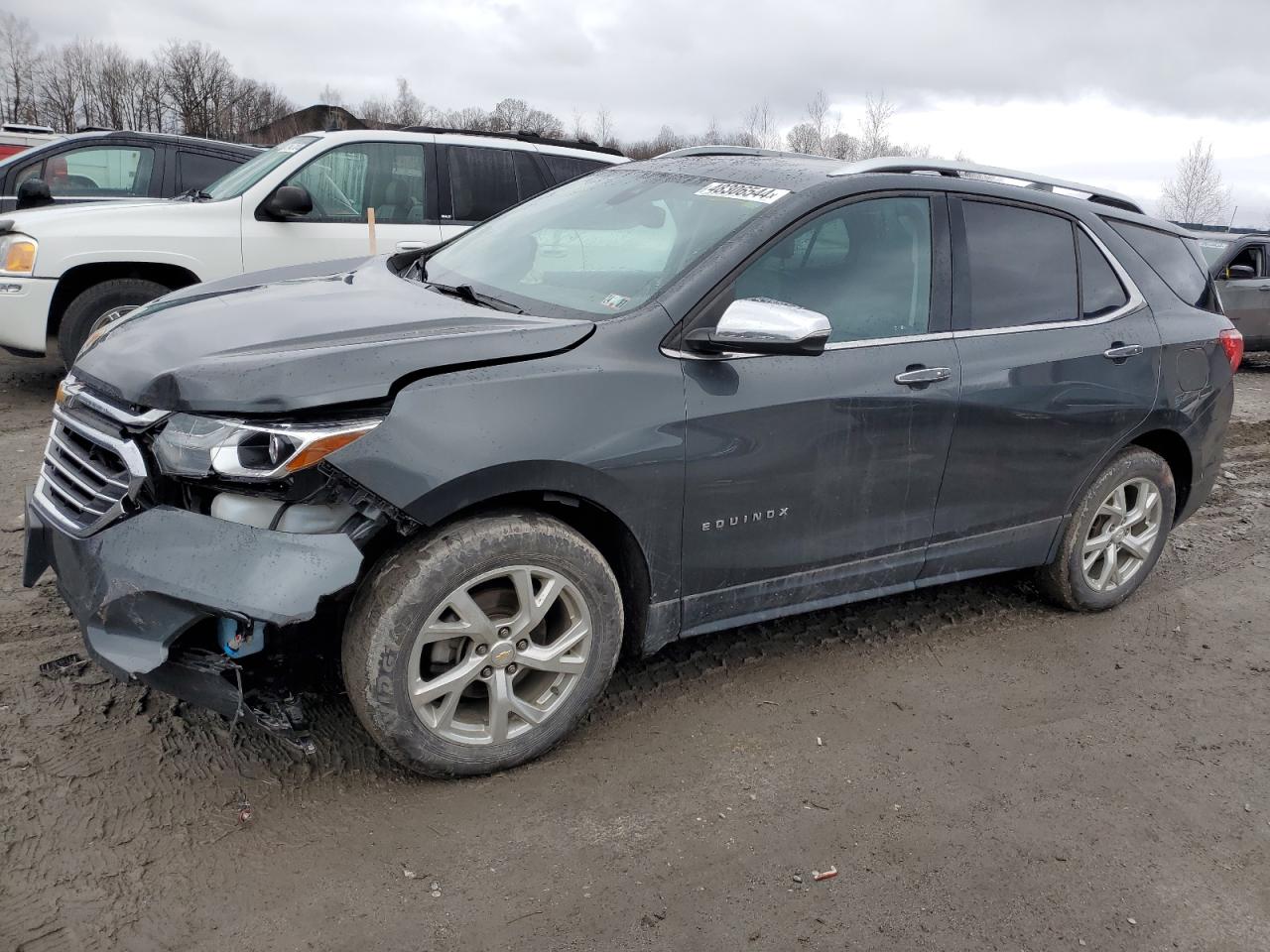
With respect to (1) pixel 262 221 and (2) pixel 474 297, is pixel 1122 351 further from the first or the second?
(1) pixel 262 221

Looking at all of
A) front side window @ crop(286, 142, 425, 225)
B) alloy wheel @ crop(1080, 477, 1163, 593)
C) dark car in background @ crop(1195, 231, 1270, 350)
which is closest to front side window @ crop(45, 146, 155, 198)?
front side window @ crop(286, 142, 425, 225)

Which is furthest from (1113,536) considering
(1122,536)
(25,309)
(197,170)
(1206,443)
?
(197,170)

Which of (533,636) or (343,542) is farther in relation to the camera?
(533,636)

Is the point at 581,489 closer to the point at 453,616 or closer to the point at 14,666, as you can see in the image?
the point at 453,616

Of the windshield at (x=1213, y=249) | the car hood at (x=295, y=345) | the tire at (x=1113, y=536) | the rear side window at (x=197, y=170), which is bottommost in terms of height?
the tire at (x=1113, y=536)

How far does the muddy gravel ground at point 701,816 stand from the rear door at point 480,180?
15.4ft

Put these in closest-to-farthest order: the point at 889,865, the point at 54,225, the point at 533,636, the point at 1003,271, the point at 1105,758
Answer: the point at 889,865
the point at 533,636
the point at 1105,758
the point at 1003,271
the point at 54,225

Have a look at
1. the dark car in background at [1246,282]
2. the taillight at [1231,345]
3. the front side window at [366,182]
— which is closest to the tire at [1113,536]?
the taillight at [1231,345]

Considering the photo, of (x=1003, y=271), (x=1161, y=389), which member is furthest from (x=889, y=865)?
(x=1161, y=389)

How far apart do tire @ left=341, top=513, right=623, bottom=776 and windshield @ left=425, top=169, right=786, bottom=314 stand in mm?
828

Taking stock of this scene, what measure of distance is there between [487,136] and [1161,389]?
561 cm

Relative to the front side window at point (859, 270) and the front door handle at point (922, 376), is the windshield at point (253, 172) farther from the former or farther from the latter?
the front door handle at point (922, 376)

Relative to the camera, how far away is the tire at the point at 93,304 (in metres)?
6.77

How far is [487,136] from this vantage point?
806 cm
